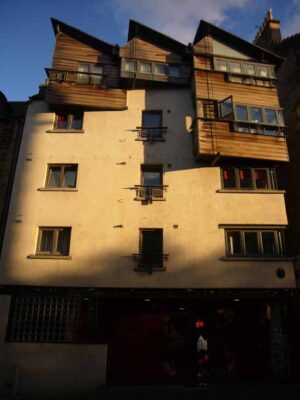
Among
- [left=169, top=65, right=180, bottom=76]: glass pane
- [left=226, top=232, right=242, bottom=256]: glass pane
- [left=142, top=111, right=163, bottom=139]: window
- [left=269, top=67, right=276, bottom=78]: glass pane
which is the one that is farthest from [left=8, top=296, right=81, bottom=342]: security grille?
[left=269, top=67, right=276, bottom=78]: glass pane

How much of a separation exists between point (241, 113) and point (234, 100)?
901mm

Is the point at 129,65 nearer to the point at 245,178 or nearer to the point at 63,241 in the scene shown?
the point at 245,178

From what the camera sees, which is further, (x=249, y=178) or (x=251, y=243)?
(x=249, y=178)

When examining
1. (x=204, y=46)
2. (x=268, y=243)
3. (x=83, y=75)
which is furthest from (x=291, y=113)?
(x=83, y=75)

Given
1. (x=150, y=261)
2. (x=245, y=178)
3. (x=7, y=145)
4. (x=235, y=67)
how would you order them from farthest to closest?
(x=235, y=67) → (x=7, y=145) → (x=245, y=178) → (x=150, y=261)

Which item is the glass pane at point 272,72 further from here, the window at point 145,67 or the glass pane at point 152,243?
the glass pane at point 152,243

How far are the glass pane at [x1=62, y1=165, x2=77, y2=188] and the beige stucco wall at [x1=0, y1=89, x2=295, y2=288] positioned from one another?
1.41ft

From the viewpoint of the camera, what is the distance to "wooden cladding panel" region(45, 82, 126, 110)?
712 inches

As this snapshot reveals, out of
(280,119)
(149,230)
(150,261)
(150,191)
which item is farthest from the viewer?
(280,119)

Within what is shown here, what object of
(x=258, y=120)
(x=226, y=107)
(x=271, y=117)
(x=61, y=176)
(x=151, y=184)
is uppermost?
(x=226, y=107)

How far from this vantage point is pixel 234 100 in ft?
58.4

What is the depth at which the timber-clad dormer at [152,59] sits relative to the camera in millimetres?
19141

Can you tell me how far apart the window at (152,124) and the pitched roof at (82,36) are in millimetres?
4753

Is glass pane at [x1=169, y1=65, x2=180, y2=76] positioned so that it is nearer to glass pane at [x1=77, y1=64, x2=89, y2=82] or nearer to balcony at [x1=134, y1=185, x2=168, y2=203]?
glass pane at [x1=77, y1=64, x2=89, y2=82]
